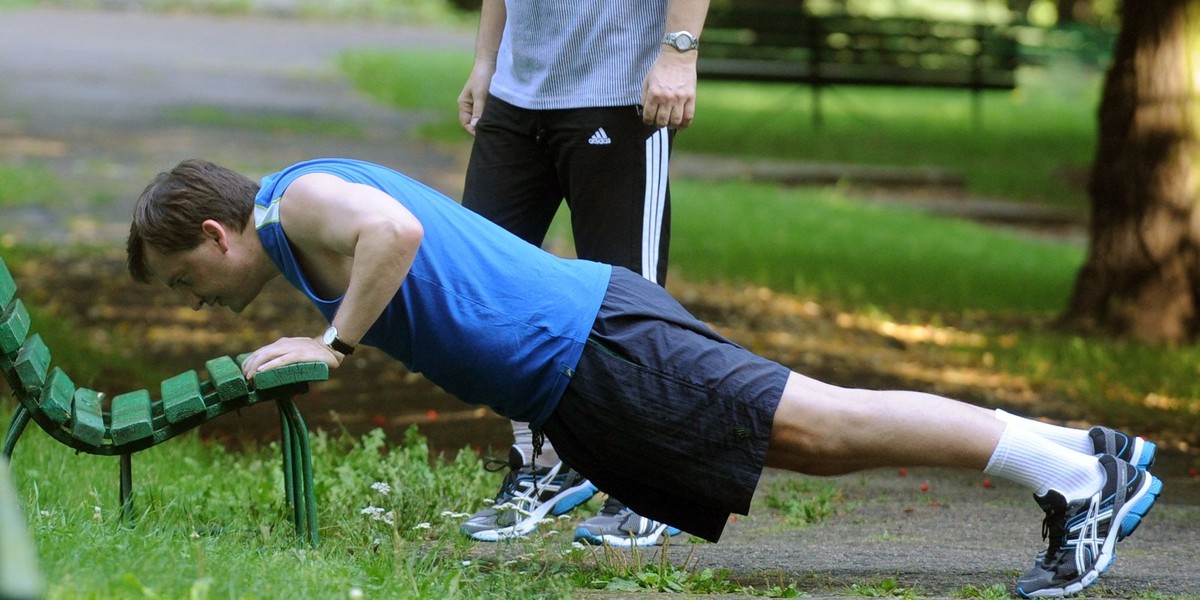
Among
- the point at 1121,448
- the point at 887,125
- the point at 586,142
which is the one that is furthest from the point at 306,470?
the point at 887,125

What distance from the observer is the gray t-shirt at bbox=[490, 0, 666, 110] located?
3787 mm

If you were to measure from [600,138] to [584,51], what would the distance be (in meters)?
0.24

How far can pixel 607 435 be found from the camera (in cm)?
321

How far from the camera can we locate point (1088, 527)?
10.6ft

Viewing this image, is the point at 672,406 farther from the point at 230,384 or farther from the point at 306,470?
the point at 230,384

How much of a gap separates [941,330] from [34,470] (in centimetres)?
500

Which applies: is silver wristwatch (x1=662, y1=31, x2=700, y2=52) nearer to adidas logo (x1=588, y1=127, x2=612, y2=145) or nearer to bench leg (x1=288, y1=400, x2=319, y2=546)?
adidas logo (x1=588, y1=127, x2=612, y2=145)

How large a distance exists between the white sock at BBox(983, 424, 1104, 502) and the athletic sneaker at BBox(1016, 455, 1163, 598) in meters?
0.02

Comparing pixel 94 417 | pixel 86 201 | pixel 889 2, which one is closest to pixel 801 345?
pixel 94 417

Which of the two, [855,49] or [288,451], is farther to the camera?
[855,49]

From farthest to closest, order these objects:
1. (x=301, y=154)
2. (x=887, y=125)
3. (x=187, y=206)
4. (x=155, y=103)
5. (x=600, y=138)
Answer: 1. (x=887, y=125)
2. (x=155, y=103)
3. (x=301, y=154)
4. (x=600, y=138)
5. (x=187, y=206)

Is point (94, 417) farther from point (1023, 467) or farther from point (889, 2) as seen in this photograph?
point (889, 2)

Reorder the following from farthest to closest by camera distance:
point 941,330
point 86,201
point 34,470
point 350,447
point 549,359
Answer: point 86,201 < point 941,330 < point 350,447 < point 34,470 < point 549,359

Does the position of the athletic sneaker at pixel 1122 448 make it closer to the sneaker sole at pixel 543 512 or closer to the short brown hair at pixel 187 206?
the sneaker sole at pixel 543 512
